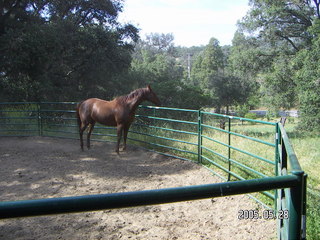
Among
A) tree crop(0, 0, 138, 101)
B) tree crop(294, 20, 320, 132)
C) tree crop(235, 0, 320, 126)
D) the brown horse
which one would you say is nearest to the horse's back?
the brown horse

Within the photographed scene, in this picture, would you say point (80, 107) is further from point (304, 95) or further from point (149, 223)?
point (304, 95)

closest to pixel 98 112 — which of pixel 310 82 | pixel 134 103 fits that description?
pixel 134 103

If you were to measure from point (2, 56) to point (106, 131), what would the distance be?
571cm

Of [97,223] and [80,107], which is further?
[80,107]

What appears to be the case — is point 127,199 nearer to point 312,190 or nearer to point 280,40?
point 312,190

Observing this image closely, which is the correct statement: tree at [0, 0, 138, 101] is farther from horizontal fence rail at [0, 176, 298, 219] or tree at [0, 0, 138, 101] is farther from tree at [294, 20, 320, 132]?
horizontal fence rail at [0, 176, 298, 219]

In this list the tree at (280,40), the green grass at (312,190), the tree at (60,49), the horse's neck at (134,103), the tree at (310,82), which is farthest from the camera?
the tree at (280,40)

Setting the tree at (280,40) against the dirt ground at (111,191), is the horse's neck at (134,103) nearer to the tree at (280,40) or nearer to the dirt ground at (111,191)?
the dirt ground at (111,191)

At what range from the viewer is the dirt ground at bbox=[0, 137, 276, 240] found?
3301mm

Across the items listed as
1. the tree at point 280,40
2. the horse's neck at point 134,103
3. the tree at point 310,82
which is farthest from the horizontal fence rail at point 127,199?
the tree at point 280,40

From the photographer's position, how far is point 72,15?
1473 centimetres

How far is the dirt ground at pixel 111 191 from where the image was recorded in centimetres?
330

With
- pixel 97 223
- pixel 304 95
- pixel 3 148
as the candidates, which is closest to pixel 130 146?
pixel 3 148

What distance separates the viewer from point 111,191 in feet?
15.3
